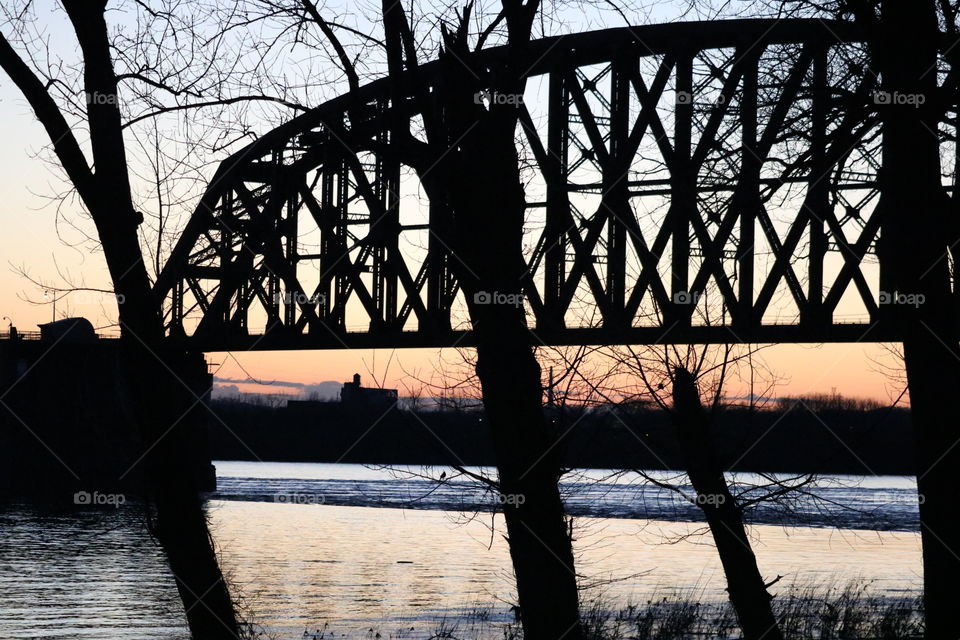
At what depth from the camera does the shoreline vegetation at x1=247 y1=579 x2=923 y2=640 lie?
19.1 metres

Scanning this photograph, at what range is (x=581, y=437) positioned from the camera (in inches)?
2331

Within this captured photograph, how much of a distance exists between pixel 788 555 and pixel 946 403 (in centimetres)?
3312

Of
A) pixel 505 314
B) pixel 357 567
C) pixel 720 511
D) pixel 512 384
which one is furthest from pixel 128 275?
pixel 357 567

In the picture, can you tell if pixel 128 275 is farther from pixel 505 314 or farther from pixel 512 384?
pixel 512 384

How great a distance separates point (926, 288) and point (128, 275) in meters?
7.05

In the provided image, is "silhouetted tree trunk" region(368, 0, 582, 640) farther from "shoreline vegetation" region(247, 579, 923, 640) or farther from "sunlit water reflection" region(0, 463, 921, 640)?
"shoreline vegetation" region(247, 579, 923, 640)

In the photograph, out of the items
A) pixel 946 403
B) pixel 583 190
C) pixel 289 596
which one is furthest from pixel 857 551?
pixel 946 403

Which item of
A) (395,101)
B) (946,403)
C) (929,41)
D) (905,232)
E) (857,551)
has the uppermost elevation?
(929,41)

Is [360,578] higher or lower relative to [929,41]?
lower

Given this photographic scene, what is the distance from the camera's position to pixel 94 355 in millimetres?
78562

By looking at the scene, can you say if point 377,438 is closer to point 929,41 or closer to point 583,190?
point 583,190

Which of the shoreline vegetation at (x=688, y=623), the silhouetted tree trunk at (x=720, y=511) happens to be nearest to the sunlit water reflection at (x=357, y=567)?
the shoreline vegetation at (x=688, y=623)

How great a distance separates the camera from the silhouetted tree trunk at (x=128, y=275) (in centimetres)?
990

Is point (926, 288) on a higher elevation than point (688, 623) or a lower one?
higher
